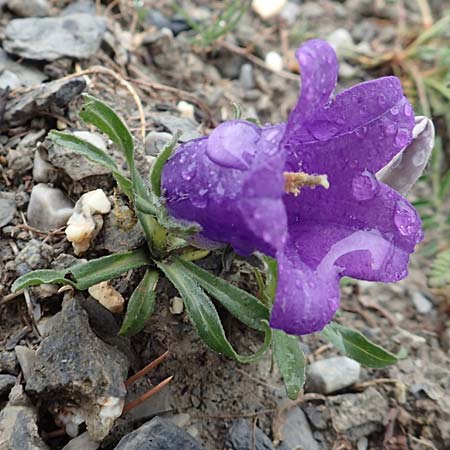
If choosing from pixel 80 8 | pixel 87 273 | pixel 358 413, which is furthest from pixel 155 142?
pixel 358 413

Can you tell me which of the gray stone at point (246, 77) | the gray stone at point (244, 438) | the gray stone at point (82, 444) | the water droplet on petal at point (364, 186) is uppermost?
the water droplet on petal at point (364, 186)

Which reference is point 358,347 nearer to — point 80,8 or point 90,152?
point 90,152

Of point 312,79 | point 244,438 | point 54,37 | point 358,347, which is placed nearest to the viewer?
point 312,79

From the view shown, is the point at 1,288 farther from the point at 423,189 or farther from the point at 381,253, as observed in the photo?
the point at 423,189

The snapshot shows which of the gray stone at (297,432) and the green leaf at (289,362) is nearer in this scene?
the green leaf at (289,362)

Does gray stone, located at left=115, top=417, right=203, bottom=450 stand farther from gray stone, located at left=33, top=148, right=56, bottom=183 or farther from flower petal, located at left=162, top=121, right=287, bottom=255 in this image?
gray stone, located at left=33, top=148, right=56, bottom=183

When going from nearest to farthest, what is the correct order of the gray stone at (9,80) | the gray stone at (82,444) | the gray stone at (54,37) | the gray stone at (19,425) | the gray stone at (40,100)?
the gray stone at (19,425), the gray stone at (82,444), the gray stone at (40,100), the gray stone at (9,80), the gray stone at (54,37)

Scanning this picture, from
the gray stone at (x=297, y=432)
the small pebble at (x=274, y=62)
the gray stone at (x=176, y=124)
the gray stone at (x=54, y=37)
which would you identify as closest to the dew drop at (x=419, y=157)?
the gray stone at (x=176, y=124)

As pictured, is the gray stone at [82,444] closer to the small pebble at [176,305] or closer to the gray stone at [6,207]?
the small pebble at [176,305]

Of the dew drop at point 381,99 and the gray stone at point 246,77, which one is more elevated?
the dew drop at point 381,99
